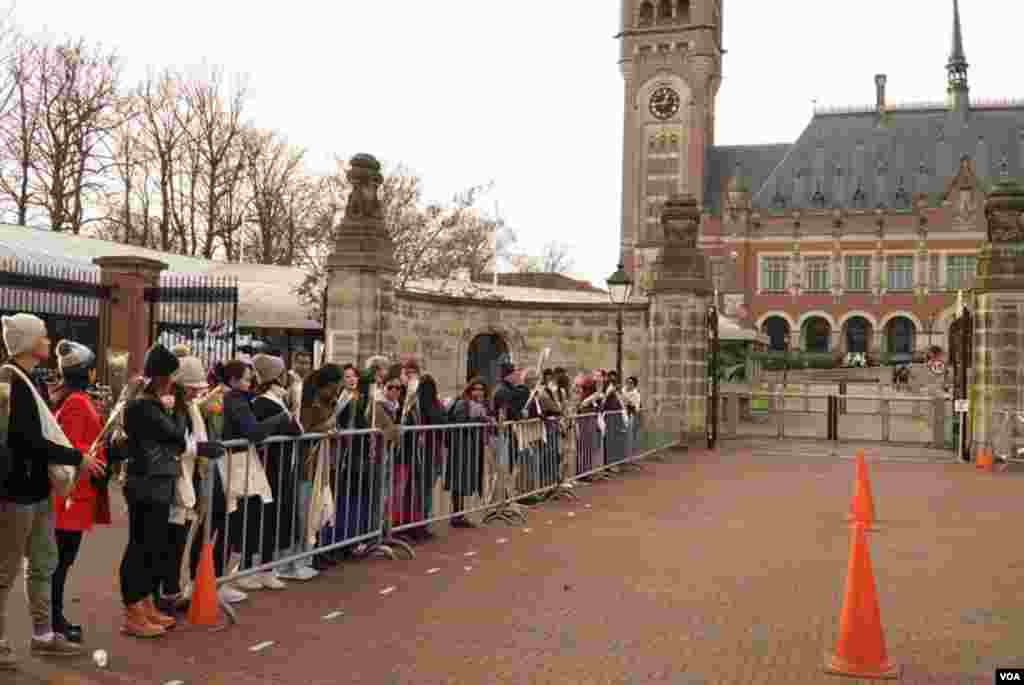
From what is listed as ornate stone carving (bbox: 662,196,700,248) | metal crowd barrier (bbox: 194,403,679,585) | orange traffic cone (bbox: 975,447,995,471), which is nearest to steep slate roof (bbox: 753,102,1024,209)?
ornate stone carving (bbox: 662,196,700,248)

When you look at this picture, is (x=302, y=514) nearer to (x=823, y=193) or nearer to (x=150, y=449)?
(x=150, y=449)

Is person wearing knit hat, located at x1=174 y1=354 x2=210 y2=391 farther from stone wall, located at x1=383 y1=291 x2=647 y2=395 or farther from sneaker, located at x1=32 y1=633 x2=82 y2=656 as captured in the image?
stone wall, located at x1=383 y1=291 x2=647 y2=395

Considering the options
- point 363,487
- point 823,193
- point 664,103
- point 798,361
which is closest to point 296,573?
point 363,487

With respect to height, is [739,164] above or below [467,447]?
above

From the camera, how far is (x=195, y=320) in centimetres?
1655

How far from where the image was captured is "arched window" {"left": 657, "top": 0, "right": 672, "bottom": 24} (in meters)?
76.6

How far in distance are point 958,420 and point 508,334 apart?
946 cm

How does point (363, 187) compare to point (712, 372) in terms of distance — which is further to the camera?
point (712, 372)

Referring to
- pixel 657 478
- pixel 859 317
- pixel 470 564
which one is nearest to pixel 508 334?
pixel 657 478

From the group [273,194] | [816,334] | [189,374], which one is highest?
[273,194]

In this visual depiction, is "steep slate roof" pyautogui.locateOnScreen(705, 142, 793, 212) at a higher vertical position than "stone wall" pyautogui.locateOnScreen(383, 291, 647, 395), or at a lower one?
higher

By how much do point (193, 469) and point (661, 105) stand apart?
7364 centimetres

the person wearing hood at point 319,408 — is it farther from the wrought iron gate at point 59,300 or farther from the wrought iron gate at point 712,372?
the wrought iron gate at point 712,372

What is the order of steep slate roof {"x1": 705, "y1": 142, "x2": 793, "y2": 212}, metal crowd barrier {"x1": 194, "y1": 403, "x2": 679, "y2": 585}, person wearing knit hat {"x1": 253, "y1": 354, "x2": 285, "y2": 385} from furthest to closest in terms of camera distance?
steep slate roof {"x1": 705, "y1": 142, "x2": 793, "y2": 212}
person wearing knit hat {"x1": 253, "y1": 354, "x2": 285, "y2": 385}
metal crowd barrier {"x1": 194, "y1": 403, "x2": 679, "y2": 585}
